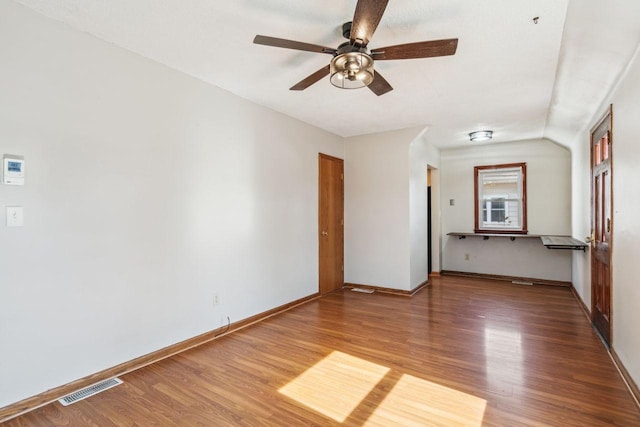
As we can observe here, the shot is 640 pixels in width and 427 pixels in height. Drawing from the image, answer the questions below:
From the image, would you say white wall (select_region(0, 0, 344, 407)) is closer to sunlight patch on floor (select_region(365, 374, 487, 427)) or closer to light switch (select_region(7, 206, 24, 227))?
light switch (select_region(7, 206, 24, 227))

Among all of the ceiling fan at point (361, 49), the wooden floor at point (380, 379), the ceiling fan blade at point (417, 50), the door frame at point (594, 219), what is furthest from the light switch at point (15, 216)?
the door frame at point (594, 219)

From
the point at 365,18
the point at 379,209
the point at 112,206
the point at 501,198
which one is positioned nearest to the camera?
the point at 365,18

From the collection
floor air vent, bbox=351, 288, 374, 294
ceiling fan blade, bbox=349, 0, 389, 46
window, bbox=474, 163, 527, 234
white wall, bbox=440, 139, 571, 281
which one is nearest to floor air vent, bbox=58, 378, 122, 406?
ceiling fan blade, bbox=349, 0, 389, 46

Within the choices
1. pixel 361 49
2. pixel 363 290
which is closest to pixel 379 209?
Result: pixel 363 290

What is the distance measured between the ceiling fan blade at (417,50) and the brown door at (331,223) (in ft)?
9.30

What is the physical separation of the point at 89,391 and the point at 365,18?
304cm

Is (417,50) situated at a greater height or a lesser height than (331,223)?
greater

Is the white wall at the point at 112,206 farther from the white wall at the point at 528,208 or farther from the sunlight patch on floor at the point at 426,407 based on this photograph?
the white wall at the point at 528,208

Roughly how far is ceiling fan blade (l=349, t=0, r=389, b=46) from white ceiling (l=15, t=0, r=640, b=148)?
0.23 metres

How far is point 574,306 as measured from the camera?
4.38 metres

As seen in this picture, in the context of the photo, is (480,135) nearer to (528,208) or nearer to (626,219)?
(528,208)

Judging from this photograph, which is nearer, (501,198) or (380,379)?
(380,379)

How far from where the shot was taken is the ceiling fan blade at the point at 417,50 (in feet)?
6.49

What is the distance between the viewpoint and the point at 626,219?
244 centimetres
